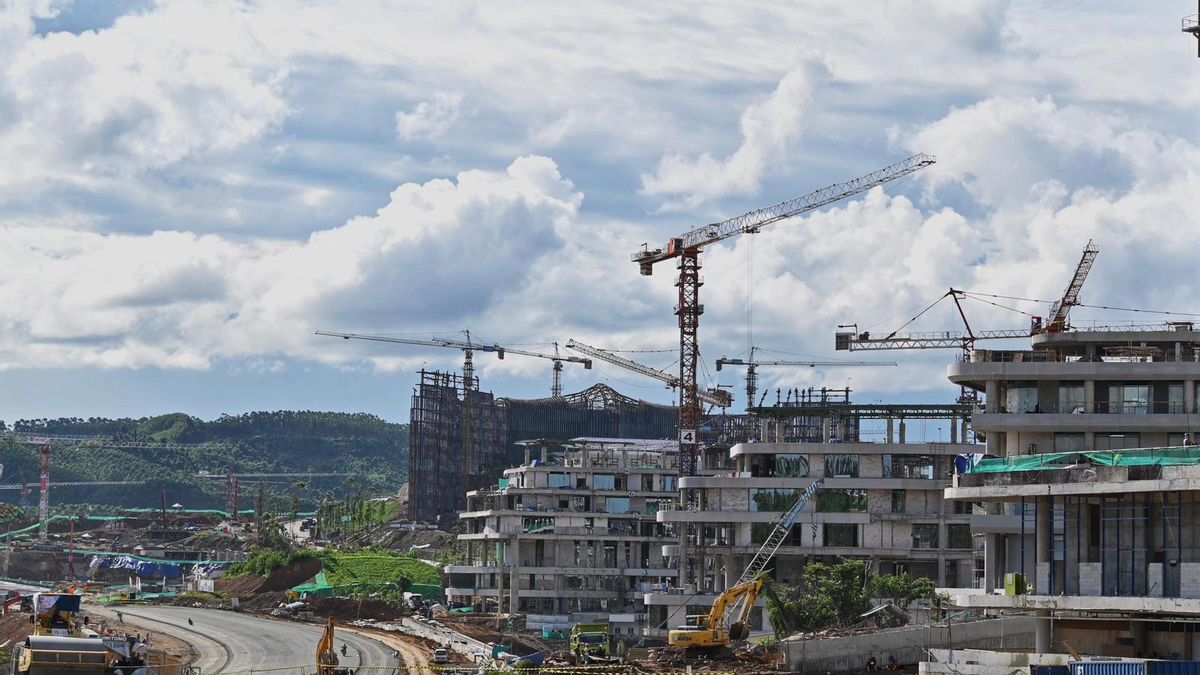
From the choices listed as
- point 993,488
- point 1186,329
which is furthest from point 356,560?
point 993,488

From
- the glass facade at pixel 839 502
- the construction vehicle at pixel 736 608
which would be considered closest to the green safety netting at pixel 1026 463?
the construction vehicle at pixel 736 608

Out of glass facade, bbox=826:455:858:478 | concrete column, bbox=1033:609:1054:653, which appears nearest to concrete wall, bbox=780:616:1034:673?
concrete column, bbox=1033:609:1054:653

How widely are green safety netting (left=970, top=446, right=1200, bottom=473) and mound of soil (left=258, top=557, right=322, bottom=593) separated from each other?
480 ft

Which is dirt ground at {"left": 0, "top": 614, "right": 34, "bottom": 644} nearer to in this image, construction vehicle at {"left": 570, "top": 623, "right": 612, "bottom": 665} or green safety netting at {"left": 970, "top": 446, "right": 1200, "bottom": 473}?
construction vehicle at {"left": 570, "top": 623, "right": 612, "bottom": 665}

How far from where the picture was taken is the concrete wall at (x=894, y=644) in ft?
247

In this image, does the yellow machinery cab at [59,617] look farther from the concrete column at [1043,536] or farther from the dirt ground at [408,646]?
the concrete column at [1043,536]

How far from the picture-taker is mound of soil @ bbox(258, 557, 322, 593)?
194625 mm

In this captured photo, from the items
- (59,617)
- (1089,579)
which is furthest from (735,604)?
(1089,579)

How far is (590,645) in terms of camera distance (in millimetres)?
116750

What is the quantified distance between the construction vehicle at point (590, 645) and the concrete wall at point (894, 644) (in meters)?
21.4

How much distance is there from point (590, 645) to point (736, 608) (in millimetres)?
12777

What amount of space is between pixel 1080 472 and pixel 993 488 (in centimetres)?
333

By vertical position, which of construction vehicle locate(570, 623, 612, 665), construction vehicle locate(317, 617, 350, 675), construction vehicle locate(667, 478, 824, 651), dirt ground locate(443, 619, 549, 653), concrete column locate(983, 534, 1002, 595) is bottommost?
dirt ground locate(443, 619, 549, 653)

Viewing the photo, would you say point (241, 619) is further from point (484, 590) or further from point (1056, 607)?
point (1056, 607)
